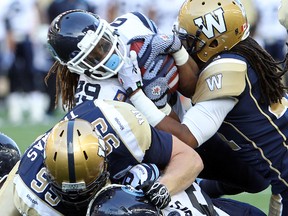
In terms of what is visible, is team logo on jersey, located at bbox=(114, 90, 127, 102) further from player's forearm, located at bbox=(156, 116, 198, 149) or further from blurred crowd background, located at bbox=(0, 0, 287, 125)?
blurred crowd background, located at bbox=(0, 0, 287, 125)

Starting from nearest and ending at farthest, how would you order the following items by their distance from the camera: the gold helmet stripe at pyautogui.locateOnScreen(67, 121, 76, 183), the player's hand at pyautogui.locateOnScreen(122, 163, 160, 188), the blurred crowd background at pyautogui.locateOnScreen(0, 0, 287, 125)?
the gold helmet stripe at pyautogui.locateOnScreen(67, 121, 76, 183), the player's hand at pyautogui.locateOnScreen(122, 163, 160, 188), the blurred crowd background at pyautogui.locateOnScreen(0, 0, 287, 125)

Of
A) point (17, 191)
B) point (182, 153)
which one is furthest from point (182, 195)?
point (17, 191)

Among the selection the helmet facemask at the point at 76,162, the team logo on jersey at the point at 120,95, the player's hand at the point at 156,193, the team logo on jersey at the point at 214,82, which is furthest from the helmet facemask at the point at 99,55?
the player's hand at the point at 156,193

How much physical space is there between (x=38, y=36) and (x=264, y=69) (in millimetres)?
8622

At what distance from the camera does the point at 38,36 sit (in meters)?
13.0

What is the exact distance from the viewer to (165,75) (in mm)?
4590

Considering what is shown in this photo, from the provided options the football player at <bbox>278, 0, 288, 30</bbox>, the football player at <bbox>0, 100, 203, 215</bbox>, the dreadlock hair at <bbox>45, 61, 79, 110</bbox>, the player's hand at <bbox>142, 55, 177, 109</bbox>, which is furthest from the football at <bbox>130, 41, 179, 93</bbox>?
the football player at <bbox>278, 0, 288, 30</bbox>

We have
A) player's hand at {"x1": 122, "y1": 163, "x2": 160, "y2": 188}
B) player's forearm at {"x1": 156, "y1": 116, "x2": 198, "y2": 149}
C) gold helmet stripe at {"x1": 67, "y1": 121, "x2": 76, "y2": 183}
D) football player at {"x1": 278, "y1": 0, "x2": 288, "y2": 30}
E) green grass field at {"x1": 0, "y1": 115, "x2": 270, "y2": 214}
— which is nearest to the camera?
gold helmet stripe at {"x1": 67, "y1": 121, "x2": 76, "y2": 183}

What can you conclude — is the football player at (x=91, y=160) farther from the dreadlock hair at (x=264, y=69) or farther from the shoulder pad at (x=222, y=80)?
the dreadlock hair at (x=264, y=69)

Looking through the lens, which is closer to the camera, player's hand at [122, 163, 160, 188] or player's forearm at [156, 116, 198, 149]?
player's hand at [122, 163, 160, 188]

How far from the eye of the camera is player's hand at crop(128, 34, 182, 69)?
4531 millimetres

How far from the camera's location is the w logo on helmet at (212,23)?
4.67 metres

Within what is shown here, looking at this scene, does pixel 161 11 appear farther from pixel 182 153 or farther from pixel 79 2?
pixel 182 153

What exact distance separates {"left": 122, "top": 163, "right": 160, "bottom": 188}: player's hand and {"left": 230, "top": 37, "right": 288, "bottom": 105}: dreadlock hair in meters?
0.94
